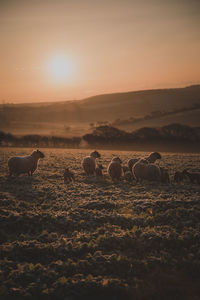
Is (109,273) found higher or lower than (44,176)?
lower

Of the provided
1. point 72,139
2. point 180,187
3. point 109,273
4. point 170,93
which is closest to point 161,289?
point 109,273

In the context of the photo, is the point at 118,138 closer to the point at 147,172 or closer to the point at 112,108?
the point at 147,172

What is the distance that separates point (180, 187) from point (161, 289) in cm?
793

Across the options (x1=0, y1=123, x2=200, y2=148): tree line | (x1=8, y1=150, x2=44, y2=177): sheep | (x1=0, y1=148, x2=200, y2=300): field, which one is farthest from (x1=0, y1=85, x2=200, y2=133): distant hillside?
(x1=0, y1=148, x2=200, y2=300): field

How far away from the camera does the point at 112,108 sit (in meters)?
123

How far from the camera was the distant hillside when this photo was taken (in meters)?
109

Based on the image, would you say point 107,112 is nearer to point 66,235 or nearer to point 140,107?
point 140,107

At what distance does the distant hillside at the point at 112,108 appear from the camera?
358 ft

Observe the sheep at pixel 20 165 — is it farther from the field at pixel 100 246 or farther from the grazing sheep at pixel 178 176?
the grazing sheep at pixel 178 176

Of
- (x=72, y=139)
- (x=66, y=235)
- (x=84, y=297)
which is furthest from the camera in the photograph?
(x=72, y=139)

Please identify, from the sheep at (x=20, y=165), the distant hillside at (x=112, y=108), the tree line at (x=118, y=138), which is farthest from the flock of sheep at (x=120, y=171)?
the distant hillside at (x=112, y=108)

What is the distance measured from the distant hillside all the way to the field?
9322 cm

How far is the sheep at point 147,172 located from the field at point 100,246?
2.78 metres

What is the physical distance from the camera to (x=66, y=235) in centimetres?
759
